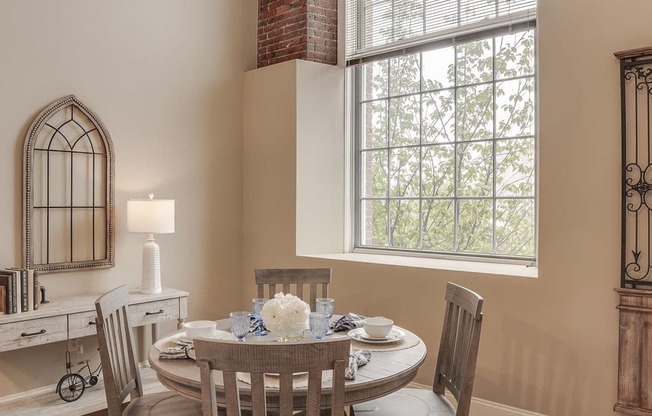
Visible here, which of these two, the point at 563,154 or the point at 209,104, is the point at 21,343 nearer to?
the point at 209,104

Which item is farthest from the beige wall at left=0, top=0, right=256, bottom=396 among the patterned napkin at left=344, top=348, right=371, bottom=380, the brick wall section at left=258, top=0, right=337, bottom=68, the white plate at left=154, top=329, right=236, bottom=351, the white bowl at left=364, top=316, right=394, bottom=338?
the patterned napkin at left=344, top=348, right=371, bottom=380

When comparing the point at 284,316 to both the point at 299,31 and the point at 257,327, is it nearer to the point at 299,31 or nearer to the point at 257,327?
the point at 257,327

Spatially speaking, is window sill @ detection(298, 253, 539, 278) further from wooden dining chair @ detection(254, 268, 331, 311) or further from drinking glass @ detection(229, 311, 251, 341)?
drinking glass @ detection(229, 311, 251, 341)

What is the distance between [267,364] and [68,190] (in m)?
2.81

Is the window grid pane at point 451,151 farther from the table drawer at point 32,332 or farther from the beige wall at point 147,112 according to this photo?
the table drawer at point 32,332

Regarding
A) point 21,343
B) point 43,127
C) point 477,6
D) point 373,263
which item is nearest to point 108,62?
point 43,127

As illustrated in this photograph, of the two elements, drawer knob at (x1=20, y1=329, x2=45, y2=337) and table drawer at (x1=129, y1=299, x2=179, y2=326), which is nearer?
drawer knob at (x1=20, y1=329, x2=45, y2=337)

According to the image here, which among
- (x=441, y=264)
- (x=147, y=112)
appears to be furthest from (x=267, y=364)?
(x=147, y=112)

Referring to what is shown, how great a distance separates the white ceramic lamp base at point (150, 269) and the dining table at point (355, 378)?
5.46 ft

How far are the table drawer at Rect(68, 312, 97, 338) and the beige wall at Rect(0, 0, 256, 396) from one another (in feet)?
1.44

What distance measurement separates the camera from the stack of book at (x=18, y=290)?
10.8ft

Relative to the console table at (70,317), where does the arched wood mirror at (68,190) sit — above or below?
above

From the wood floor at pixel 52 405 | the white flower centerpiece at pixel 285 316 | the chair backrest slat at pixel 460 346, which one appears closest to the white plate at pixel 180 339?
the white flower centerpiece at pixel 285 316

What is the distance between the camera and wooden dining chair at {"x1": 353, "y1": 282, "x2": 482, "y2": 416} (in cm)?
227
